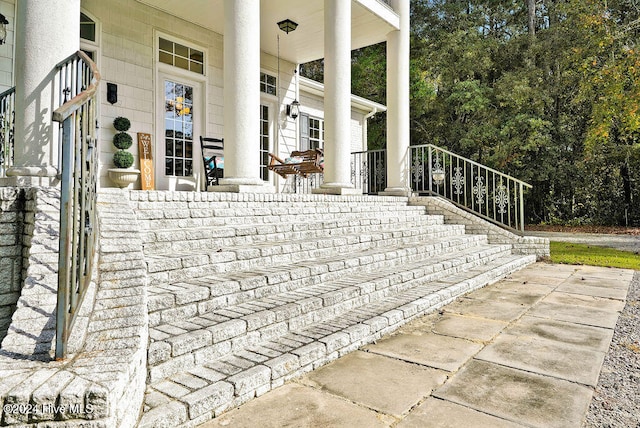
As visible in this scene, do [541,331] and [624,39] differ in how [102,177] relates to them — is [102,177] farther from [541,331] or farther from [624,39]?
[624,39]

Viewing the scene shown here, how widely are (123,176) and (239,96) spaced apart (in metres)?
2.54

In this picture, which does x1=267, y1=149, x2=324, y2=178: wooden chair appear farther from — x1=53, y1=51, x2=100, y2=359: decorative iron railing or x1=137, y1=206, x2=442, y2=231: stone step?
x1=53, y1=51, x2=100, y2=359: decorative iron railing

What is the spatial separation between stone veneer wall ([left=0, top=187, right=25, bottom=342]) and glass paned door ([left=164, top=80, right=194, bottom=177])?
14.8ft

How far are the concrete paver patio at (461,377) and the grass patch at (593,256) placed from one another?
2.84 meters

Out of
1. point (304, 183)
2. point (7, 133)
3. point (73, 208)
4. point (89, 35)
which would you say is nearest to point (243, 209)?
point (7, 133)

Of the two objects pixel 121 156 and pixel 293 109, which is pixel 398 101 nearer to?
pixel 293 109

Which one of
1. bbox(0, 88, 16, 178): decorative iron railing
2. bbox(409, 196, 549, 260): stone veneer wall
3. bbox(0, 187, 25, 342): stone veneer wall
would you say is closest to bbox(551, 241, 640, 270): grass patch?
bbox(409, 196, 549, 260): stone veneer wall

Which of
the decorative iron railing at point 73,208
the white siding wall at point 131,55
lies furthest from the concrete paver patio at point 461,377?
the white siding wall at point 131,55

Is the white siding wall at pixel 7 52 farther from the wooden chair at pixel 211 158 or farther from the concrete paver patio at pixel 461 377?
the concrete paver patio at pixel 461 377

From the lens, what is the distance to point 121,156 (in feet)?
19.9

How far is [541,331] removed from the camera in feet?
9.52

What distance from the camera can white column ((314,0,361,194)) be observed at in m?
6.33

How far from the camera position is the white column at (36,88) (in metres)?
3.07

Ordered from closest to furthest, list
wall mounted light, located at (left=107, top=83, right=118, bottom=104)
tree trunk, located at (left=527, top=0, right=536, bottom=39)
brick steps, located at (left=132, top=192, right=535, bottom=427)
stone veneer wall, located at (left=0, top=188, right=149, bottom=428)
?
stone veneer wall, located at (left=0, top=188, right=149, bottom=428) → brick steps, located at (left=132, top=192, right=535, bottom=427) → wall mounted light, located at (left=107, top=83, right=118, bottom=104) → tree trunk, located at (left=527, top=0, right=536, bottom=39)
